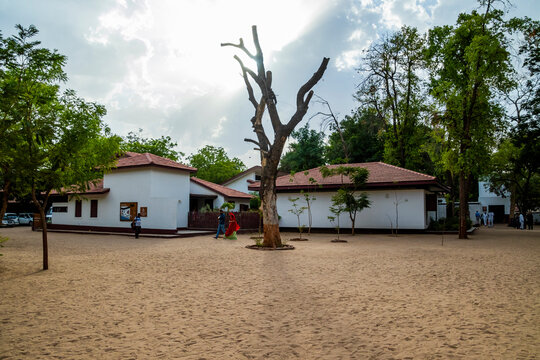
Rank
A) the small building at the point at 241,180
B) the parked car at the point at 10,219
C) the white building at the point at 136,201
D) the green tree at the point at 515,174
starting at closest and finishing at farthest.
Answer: the white building at the point at 136,201
the green tree at the point at 515,174
the parked car at the point at 10,219
the small building at the point at 241,180

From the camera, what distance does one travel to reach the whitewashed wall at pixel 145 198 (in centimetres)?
2273

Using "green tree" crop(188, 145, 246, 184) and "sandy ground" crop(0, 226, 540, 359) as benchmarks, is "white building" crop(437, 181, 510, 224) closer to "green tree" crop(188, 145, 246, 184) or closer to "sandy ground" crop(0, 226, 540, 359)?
"green tree" crop(188, 145, 246, 184)

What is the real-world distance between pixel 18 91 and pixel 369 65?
2747 cm

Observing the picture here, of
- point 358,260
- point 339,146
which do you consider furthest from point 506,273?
point 339,146

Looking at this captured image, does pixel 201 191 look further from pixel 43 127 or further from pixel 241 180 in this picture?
pixel 43 127

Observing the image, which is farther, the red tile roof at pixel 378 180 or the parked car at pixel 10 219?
the parked car at pixel 10 219

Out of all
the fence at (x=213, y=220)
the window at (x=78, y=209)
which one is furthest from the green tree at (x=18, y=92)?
the window at (x=78, y=209)

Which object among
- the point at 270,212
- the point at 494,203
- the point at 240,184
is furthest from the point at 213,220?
the point at 494,203

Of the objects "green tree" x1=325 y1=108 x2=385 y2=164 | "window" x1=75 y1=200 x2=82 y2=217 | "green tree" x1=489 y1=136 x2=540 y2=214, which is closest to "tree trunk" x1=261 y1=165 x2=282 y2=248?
"window" x1=75 y1=200 x2=82 y2=217

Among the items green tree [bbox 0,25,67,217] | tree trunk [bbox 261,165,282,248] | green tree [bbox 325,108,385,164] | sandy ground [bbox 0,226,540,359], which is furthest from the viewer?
green tree [bbox 325,108,385,164]

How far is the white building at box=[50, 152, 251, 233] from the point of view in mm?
22891

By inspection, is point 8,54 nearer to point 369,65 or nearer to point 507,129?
point 369,65

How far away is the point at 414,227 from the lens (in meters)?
22.9

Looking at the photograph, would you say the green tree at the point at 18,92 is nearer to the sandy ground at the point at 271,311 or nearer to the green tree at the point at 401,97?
the sandy ground at the point at 271,311
